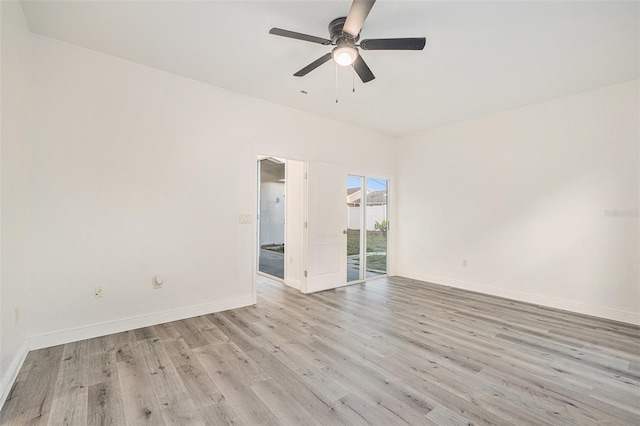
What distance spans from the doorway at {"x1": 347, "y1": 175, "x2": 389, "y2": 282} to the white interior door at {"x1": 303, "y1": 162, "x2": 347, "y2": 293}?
0.98ft

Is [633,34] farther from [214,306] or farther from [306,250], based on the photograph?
[214,306]

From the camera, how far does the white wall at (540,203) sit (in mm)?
3535

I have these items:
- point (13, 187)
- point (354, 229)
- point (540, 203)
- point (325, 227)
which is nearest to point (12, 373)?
point (13, 187)

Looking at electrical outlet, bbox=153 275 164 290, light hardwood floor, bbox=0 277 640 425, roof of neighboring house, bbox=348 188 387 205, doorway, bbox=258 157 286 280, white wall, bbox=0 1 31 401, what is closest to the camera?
light hardwood floor, bbox=0 277 640 425

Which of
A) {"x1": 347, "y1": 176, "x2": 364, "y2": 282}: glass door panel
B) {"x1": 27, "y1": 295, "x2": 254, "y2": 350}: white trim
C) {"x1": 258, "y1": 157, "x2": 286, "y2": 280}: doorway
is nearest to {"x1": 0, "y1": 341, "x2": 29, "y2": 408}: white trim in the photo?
{"x1": 27, "y1": 295, "x2": 254, "y2": 350}: white trim

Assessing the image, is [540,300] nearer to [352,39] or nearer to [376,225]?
[376,225]

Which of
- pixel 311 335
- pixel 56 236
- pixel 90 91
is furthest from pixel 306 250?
pixel 90 91

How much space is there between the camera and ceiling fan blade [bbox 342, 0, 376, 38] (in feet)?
6.14

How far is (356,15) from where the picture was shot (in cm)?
199

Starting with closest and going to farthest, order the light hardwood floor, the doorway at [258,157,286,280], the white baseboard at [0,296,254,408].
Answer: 1. the light hardwood floor
2. the white baseboard at [0,296,254,408]
3. the doorway at [258,157,286,280]

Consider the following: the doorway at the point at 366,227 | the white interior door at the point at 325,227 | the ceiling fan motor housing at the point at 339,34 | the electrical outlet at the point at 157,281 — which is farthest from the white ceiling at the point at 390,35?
the electrical outlet at the point at 157,281

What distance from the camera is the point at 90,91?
2912 millimetres

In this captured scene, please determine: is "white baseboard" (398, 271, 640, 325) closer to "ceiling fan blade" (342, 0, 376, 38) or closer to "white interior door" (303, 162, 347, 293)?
"white interior door" (303, 162, 347, 293)

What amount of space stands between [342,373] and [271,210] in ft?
17.4
